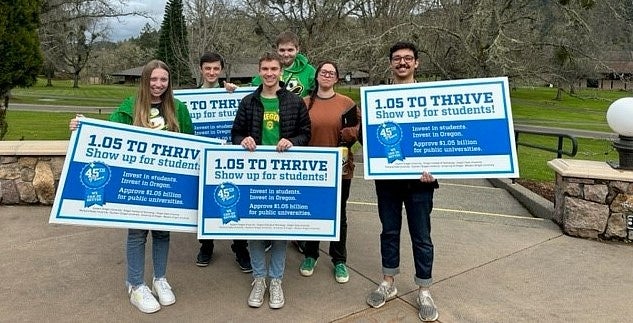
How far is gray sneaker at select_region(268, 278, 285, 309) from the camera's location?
363 centimetres

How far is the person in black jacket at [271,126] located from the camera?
366 centimetres

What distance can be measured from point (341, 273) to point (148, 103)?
210 centimetres

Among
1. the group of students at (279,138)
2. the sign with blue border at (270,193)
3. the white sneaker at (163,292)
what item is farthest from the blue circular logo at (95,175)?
the white sneaker at (163,292)

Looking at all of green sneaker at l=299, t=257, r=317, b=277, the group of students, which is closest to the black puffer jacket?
the group of students

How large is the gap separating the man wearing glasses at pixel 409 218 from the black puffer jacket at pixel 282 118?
0.73m

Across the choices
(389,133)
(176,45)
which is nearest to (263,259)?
(389,133)

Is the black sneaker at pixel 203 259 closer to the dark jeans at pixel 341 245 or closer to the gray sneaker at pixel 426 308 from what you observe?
the dark jeans at pixel 341 245

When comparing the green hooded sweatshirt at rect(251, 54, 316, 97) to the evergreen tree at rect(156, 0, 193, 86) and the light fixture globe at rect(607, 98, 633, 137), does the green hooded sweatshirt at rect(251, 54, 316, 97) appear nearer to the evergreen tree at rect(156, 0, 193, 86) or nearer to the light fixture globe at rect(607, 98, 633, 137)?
the light fixture globe at rect(607, 98, 633, 137)

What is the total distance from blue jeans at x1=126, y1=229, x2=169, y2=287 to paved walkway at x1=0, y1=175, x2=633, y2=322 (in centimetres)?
23

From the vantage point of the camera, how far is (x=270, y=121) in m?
3.69

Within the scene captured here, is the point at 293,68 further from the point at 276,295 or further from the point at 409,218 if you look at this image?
the point at 276,295

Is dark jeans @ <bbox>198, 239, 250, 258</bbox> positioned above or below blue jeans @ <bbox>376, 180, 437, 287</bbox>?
below

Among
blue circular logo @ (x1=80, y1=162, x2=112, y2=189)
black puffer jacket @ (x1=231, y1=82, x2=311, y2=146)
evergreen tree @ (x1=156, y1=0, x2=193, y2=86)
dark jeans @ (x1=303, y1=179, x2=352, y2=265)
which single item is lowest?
dark jeans @ (x1=303, y1=179, x2=352, y2=265)

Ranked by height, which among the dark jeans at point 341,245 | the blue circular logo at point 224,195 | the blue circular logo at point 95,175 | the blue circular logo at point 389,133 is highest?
the blue circular logo at point 389,133
